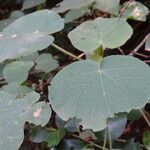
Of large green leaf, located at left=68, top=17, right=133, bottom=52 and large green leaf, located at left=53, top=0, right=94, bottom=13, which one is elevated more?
large green leaf, located at left=68, top=17, right=133, bottom=52

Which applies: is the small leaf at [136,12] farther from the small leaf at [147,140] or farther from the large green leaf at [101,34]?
the small leaf at [147,140]

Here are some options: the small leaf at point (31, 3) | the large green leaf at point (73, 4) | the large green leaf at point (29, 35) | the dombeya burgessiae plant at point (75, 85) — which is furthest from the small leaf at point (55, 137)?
the small leaf at point (31, 3)

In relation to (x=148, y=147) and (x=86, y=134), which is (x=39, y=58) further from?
(x=148, y=147)

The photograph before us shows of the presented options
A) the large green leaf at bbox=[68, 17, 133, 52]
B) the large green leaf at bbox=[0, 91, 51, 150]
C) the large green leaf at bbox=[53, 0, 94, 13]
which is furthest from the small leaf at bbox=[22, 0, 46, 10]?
the large green leaf at bbox=[0, 91, 51, 150]

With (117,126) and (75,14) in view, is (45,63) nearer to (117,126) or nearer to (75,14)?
(75,14)

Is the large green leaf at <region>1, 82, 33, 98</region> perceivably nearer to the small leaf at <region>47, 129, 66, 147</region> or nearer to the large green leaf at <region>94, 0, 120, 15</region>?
the small leaf at <region>47, 129, 66, 147</region>

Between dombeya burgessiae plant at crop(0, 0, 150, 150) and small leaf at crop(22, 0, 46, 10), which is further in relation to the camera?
small leaf at crop(22, 0, 46, 10)

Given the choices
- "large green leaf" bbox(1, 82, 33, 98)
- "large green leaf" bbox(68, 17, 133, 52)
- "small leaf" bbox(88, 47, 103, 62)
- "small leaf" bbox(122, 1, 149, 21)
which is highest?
"large green leaf" bbox(68, 17, 133, 52)
